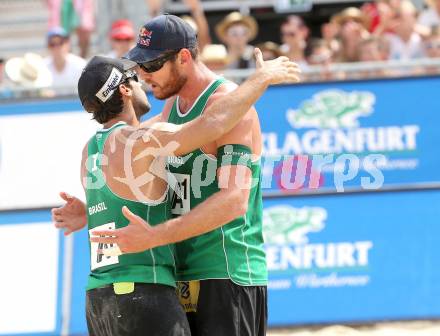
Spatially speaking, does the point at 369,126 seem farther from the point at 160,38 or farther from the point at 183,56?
the point at 160,38

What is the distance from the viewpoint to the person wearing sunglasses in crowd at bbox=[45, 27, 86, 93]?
9656mm

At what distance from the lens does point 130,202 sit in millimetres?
3814

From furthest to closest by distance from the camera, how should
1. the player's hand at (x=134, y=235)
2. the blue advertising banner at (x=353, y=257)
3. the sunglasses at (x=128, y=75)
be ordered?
the blue advertising banner at (x=353, y=257) < the sunglasses at (x=128, y=75) < the player's hand at (x=134, y=235)

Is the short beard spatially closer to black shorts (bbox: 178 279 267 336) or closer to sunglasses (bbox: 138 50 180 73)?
sunglasses (bbox: 138 50 180 73)

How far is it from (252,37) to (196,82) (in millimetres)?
6672

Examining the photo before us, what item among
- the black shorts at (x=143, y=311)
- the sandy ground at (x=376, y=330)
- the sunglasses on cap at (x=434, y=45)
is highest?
the sunglasses on cap at (x=434, y=45)

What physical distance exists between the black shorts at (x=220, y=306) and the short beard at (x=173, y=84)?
87cm

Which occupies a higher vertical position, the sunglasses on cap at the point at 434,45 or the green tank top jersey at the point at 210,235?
the sunglasses on cap at the point at 434,45

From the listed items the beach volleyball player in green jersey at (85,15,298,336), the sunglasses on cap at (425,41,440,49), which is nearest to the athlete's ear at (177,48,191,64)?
the beach volleyball player in green jersey at (85,15,298,336)

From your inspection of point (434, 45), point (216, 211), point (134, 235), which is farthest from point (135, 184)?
point (434, 45)

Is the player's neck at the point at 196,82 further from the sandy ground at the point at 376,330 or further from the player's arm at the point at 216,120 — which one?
the sandy ground at the point at 376,330

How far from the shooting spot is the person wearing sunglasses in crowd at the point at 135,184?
373 cm

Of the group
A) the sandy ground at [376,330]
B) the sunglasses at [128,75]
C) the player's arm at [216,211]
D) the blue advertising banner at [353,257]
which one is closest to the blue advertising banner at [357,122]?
the blue advertising banner at [353,257]

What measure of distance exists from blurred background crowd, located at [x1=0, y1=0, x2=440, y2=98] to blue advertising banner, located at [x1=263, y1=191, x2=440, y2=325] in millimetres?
1819
